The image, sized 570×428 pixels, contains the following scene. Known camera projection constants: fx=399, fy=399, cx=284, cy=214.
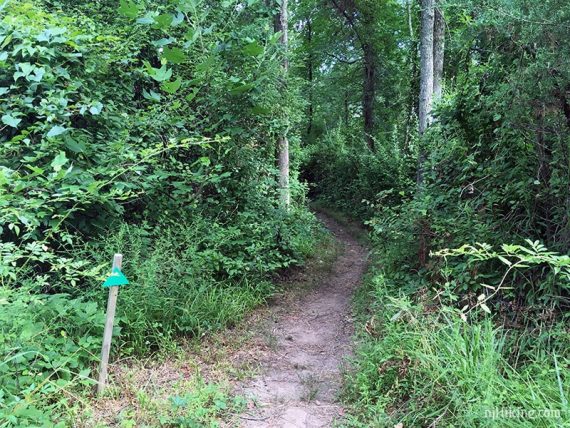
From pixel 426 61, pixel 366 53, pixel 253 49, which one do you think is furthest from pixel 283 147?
pixel 366 53

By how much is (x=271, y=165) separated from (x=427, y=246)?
9.48ft

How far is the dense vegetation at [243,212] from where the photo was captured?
2.87m

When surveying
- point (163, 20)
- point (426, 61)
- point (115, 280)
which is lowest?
point (115, 280)

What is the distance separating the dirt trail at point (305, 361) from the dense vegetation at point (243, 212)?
0.31 m

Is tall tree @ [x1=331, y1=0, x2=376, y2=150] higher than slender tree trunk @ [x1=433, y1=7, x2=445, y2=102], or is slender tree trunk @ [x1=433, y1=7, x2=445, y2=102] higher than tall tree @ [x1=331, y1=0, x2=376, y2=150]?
tall tree @ [x1=331, y1=0, x2=376, y2=150]

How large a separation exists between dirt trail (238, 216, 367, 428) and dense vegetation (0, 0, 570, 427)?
1.01ft

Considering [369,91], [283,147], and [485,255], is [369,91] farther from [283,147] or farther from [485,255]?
[485,255]

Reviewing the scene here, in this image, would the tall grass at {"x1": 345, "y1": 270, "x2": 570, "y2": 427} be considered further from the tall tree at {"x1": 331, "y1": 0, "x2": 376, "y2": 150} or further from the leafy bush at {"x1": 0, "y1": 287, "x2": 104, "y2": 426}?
the tall tree at {"x1": 331, "y1": 0, "x2": 376, "y2": 150}

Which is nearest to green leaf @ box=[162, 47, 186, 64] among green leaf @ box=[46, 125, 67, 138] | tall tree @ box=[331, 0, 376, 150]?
green leaf @ box=[46, 125, 67, 138]

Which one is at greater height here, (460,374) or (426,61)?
(426,61)

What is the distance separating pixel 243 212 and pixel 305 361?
243cm

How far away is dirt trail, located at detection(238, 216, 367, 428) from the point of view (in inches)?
122

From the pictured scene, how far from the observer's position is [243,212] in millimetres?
5730

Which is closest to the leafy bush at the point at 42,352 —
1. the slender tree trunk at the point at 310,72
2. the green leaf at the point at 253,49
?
the green leaf at the point at 253,49
